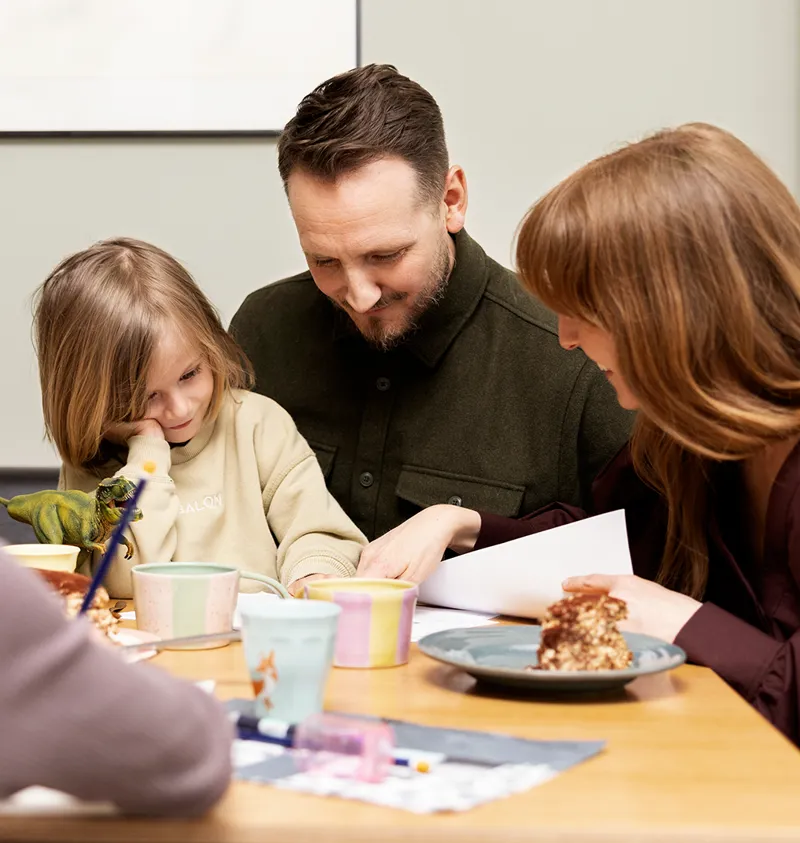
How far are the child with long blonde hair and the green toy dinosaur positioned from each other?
0.12 meters

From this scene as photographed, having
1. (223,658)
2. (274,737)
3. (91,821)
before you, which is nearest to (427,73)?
(223,658)

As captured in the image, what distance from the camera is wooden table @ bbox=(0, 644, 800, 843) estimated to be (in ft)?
2.09

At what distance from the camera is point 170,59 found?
2184 millimetres

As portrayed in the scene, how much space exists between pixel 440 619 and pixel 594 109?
4.21 ft

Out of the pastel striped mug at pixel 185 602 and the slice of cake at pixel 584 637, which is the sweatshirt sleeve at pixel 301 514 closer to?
the pastel striped mug at pixel 185 602

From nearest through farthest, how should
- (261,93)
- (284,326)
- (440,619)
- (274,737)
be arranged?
(274,737)
(440,619)
(284,326)
(261,93)

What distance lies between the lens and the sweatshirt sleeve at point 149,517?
1.48 m

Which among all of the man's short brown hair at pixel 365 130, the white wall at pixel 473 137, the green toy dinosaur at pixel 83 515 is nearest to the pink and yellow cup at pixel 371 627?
the green toy dinosaur at pixel 83 515

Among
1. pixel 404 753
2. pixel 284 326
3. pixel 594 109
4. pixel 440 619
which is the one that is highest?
pixel 594 109

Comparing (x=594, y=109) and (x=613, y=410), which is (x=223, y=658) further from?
(x=594, y=109)

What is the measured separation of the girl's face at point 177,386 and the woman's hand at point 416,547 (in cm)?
35

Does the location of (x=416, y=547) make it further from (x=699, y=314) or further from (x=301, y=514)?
(x=699, y=314)

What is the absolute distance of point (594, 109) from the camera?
223cm

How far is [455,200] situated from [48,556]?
867mm
